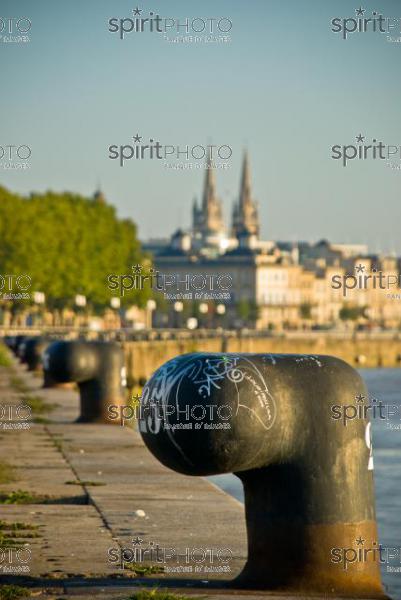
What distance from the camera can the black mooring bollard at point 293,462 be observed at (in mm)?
10148

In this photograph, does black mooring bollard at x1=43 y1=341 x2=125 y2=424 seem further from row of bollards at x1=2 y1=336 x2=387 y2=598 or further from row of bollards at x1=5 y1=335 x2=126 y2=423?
row of bollards at x1=2 y1=336 x2=387 y2=598

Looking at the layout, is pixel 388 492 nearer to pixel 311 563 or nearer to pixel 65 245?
pixel 311 563

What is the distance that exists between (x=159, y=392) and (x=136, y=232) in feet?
447

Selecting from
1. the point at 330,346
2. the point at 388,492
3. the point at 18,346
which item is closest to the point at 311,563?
the point at 388,492

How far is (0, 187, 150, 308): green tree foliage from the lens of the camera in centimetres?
10450

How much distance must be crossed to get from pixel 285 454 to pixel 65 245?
351 ft

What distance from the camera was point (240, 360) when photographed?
1029cm

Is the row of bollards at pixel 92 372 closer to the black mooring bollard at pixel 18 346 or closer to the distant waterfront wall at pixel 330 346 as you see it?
the black mooring bollard at pixel 18 346

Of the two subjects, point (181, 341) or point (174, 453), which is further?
Answer: point (181, 341)

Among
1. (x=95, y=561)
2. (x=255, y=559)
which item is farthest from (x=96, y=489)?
(x=255, y=559)

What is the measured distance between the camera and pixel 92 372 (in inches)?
974

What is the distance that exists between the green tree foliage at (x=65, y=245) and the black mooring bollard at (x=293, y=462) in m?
90.6

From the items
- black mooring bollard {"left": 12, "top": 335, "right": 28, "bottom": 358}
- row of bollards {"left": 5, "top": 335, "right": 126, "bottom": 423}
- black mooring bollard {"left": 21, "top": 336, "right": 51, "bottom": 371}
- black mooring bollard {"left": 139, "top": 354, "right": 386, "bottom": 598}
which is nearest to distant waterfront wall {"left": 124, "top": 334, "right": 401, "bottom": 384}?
black mooring bollard {"left": 12, "top": 335, "right": 28, "bottom": 358}

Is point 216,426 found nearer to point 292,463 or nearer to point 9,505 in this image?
point 292,463
